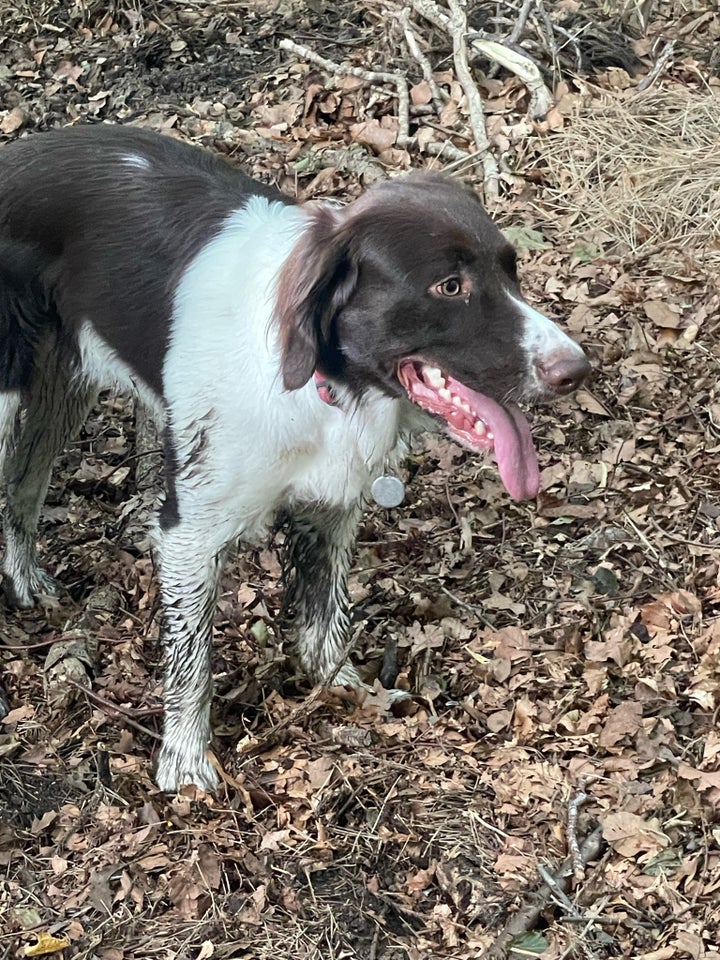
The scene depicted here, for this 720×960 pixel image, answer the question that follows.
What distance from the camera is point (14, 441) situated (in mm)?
4336

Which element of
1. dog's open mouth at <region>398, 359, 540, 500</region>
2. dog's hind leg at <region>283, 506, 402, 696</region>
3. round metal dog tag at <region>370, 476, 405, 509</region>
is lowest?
dog's hind leg at <region>283, 506, 402, 696</region>

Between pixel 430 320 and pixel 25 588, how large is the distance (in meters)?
2.47

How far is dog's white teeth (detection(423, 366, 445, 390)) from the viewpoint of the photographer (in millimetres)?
3268

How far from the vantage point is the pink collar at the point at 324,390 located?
3.36 meters

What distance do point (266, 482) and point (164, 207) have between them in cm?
97

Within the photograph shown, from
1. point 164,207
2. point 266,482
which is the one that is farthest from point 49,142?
point 266,482

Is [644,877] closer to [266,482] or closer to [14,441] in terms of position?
[266,482]

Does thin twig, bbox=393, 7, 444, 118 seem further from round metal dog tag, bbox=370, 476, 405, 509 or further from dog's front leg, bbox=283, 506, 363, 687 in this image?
round metal dog tag, bbox=370, 476, 405, 509

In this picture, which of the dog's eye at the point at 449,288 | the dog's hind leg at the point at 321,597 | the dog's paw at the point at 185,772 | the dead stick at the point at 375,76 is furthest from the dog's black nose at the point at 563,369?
the dead stick at the point at 375,76

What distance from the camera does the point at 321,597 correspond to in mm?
4316

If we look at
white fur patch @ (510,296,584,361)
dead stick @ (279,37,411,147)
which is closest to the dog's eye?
white fur patch @ (510,296,584,361)

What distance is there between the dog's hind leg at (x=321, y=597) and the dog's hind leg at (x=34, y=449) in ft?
3.30

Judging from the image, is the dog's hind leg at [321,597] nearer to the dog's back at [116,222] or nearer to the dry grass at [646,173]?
the dog's back at [116,222]

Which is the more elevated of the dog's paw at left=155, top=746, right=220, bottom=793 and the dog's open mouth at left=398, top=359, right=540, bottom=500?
the dog's open mouth at left=398, top=359, right=540, bottom=500
